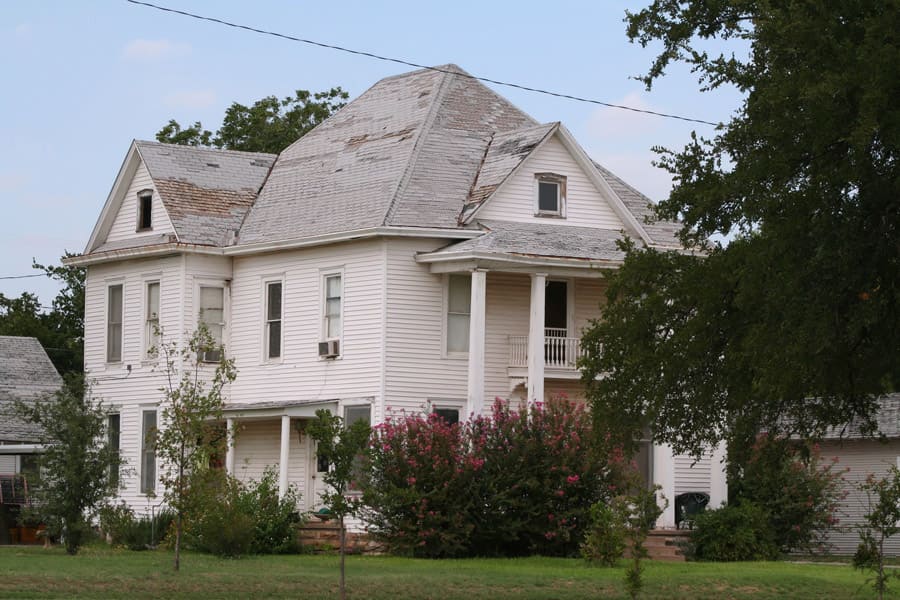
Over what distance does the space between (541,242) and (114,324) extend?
12316 mm

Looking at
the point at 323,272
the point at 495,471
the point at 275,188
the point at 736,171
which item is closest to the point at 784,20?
the point at 736,171

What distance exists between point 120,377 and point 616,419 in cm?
2094

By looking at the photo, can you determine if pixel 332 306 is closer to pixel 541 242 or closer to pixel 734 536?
pixel 541 242

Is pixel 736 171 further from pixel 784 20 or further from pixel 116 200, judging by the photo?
pixel 116 200

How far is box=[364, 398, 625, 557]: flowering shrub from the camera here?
105 ft

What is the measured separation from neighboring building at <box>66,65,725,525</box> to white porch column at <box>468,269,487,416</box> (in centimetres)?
4

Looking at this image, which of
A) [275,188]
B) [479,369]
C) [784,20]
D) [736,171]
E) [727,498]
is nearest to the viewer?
[784,20]

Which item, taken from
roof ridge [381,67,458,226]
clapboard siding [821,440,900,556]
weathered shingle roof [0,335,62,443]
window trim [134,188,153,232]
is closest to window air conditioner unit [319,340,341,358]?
roof ridge [381,67,458,226]

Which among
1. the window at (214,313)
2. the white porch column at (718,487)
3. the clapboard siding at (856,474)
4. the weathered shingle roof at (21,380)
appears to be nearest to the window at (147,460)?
the window at (214,313)

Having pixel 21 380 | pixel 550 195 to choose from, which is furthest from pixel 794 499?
pixel 21 380

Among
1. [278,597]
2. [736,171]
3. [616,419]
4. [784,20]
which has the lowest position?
[278,597]

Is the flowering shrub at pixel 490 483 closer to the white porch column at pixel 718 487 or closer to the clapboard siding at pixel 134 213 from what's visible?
Answer: the white porch column at pixel 718 487

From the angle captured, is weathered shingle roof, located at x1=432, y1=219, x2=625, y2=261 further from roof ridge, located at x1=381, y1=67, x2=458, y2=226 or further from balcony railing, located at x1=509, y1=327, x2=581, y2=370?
balcony railing, located at x1=509, y1=327, x2=581, y2=370

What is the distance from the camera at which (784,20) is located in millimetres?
18734
